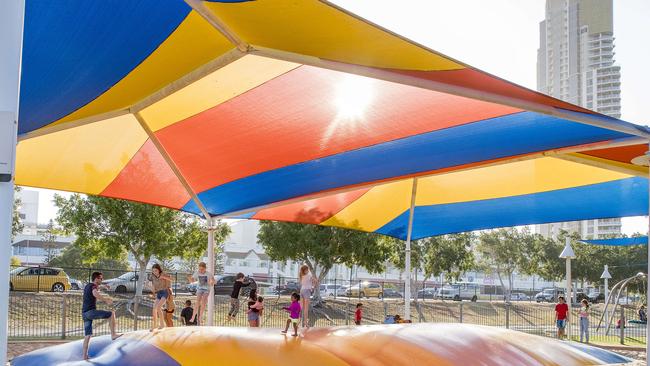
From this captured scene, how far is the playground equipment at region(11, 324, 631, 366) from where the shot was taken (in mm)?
7418

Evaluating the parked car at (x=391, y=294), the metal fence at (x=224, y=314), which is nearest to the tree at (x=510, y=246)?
the parked car at (x=391, y=294)

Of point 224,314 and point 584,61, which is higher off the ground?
point 584,61

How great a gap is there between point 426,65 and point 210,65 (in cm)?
241

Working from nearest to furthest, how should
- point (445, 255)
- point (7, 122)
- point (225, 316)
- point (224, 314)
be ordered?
point (7, 122) → point (225, 316) → point (224, 314) → point (445, 255)

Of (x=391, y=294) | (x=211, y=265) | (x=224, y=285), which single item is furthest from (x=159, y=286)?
(x=391, y=294)

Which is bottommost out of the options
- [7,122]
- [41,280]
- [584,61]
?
[41,280]

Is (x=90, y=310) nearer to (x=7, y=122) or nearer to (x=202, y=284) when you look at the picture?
(x=202, y=284)

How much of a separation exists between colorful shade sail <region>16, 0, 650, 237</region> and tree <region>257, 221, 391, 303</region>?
41.2ft

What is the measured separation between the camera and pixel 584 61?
12494 cm

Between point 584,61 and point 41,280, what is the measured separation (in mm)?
118476

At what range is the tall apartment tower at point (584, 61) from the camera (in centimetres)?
11875

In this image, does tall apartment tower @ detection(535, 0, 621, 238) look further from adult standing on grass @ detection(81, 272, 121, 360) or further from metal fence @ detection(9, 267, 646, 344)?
adult standing on grass @ detection(81, 272, 121, 360)

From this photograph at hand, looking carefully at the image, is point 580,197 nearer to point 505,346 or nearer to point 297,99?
point 505,346

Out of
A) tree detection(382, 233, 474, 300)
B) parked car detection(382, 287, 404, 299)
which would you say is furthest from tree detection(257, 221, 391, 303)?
parked car detection(382, 287, 404, 299)
